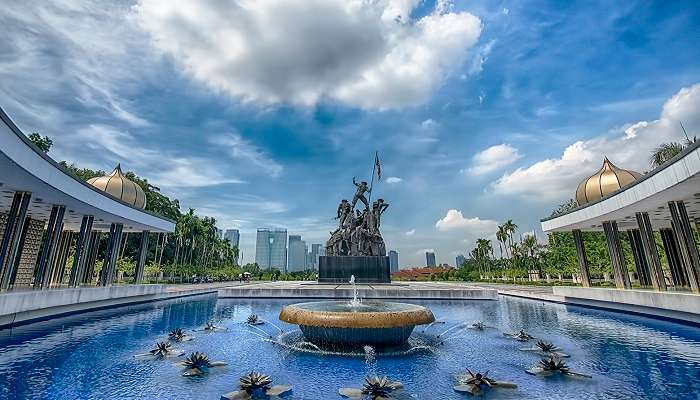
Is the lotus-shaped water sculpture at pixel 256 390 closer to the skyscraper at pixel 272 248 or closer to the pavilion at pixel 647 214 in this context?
the pavilion at pixel 647 214

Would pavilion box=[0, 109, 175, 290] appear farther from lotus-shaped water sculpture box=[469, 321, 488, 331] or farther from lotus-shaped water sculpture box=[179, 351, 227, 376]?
lotus-shaped water sculpture box=[469, 321, 488, 331]

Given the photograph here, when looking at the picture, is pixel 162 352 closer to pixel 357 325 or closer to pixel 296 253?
pixel 357 325

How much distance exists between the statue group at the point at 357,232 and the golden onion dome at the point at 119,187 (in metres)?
14.0

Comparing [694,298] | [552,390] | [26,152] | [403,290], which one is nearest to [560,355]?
[552,390]

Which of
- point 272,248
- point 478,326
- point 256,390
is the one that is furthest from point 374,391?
point 272,248

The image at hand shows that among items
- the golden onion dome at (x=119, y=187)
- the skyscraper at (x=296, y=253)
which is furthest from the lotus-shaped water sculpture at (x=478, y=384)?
the skyscraper at (x=296, y=253)

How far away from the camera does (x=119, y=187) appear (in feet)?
71.1

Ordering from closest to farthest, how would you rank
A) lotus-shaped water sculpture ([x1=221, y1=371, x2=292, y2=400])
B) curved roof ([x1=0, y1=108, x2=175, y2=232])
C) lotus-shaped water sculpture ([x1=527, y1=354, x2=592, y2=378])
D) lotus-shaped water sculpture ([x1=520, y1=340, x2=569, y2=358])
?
lotus-shaped water sculpture ([x1=221, y1=371, x2=292, y2=400])
lotus-shaped water sculpture ([x1=527, y1=354, x2=592, y2=378])
lotus-shaped water sculpture ([x1=520, y1=340, x2=569, y2=358])
curved roof ([x1=0, y1=108, x2=175, y2=232])

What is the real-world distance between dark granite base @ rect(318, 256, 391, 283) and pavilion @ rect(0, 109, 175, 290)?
12500 mm

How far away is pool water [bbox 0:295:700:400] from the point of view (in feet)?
19.8

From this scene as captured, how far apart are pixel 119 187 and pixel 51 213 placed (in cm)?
449

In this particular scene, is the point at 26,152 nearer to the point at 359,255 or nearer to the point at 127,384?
the point at 127,384

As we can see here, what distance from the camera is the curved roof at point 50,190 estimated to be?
1066 centimetres

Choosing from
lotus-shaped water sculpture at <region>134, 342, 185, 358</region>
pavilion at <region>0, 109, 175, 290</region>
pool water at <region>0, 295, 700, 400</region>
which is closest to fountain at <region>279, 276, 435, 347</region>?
pool water at <region>0, 295, 700, 400</region>
